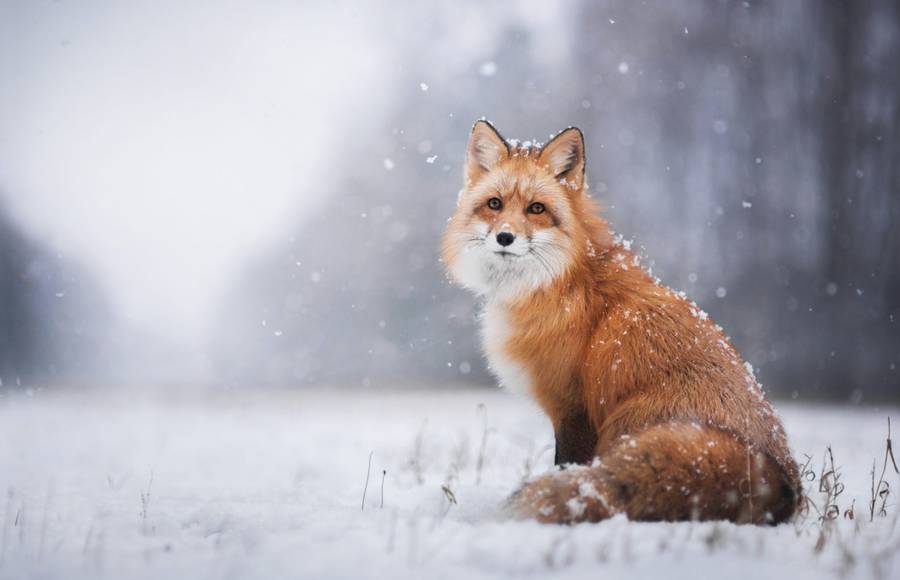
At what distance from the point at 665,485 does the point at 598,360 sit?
29.7 inches

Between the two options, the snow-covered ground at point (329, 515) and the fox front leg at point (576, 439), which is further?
the fox front leg at point (576, 439)

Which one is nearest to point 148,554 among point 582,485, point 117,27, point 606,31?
→ point 582,485

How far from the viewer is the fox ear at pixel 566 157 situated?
12.0 feet

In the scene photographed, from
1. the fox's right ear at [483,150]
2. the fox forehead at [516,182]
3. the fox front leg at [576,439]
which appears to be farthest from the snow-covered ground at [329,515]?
the fox's right ear at [483,150]

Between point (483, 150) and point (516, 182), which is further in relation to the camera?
point (483, 150)

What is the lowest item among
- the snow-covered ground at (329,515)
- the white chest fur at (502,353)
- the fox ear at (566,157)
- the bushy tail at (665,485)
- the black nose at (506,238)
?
the snow-covered ground at (329,515)

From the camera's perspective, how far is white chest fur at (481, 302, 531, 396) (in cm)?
337

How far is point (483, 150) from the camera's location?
3877mm

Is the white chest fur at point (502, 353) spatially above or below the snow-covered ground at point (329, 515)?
above

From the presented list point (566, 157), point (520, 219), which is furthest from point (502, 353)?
point (566, 157)

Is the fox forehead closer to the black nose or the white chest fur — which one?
the black nose

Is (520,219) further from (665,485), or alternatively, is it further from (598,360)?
(665,485)

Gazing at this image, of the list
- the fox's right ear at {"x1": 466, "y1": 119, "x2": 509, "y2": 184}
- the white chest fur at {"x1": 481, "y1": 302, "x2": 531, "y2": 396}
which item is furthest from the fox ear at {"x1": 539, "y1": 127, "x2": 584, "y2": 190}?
the white chest fur at {"x1": 481, "y1": 302, "x2": 531, "y2": 396}

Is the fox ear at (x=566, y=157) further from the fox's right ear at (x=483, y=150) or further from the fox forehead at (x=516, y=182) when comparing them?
the fox's right ear at (x=483, y=150)
